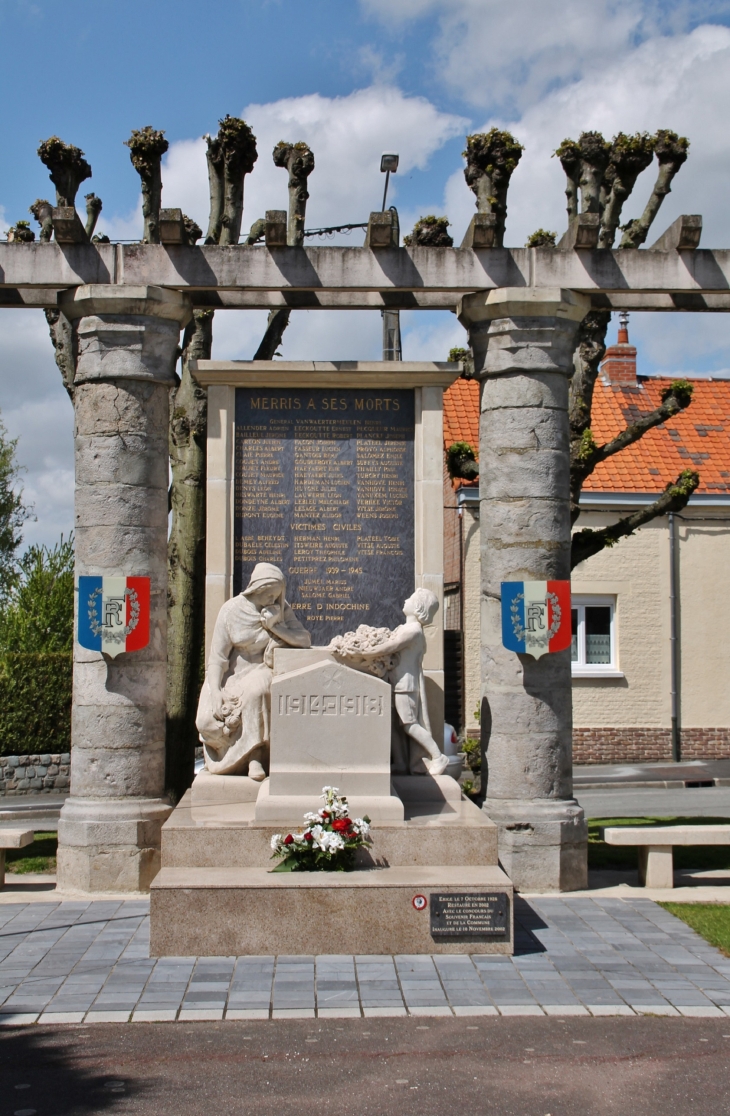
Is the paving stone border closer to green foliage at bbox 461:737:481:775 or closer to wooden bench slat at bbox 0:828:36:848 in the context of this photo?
green foliage at bbox 461:737:481:775

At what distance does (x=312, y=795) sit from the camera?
804 cm

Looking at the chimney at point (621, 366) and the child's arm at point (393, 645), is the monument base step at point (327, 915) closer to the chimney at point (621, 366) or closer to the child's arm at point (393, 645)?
the child's arm at point (393, 645)

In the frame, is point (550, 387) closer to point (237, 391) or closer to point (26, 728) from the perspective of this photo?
point (237, 391)

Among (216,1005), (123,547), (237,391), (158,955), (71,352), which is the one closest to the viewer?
(216,1005)

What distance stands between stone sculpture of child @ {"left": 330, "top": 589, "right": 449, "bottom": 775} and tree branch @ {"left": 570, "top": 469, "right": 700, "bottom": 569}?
377 cm

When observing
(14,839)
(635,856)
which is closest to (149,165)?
(14,839)

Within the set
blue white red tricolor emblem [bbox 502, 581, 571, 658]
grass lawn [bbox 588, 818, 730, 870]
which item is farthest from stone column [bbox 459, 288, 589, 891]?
grass lawn [bbox 588, 818, 730, 870]

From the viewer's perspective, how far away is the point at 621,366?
2406cm

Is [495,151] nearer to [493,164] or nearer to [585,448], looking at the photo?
[493,164]

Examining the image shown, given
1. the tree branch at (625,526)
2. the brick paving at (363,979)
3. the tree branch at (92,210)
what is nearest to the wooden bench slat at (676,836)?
the brick paving at (363,979)

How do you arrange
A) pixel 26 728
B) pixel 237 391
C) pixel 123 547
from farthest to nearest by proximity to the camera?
pixel 26 728 < pixel 237 391 < pixel 123 547

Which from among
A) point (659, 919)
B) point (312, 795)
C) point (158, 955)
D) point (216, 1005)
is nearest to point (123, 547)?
point (312, 795)

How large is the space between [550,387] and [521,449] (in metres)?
0.61

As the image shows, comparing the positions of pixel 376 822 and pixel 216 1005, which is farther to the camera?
pixel 376 822
